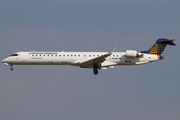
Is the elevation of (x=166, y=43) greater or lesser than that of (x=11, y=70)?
greater

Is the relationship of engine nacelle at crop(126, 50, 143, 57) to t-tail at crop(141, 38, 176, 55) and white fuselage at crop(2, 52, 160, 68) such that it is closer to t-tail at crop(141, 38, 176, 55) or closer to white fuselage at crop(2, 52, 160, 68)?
white fuselage at crop(2, 52, 160, 68)

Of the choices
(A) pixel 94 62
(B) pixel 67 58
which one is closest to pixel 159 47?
(A) pixel 94 62

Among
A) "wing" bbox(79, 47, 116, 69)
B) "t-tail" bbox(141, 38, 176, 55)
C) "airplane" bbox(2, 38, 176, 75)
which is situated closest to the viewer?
"wing" bbox(79, 47, 116, 69)

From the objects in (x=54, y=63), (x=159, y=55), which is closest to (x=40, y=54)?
(x=54, y=63)

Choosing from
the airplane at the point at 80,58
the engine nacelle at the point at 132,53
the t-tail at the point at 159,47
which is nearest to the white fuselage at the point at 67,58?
the airplane at the point at 80,58

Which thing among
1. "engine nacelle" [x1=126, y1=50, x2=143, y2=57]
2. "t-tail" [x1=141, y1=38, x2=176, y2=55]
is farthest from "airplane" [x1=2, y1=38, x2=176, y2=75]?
"t-tail" [x1=141, y1=38, x2=176, y2=55]

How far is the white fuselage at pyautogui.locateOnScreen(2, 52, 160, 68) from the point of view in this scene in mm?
42622

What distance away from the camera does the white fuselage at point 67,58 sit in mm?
42622

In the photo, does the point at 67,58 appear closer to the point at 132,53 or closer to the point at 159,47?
the point at 132,53

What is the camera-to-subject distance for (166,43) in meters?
44.7

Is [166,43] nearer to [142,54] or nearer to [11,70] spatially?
[142,54]

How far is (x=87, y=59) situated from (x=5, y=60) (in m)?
11.4

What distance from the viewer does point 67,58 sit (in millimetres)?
42625

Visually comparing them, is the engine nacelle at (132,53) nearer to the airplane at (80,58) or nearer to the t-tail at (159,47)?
the airplane at (80,58)
